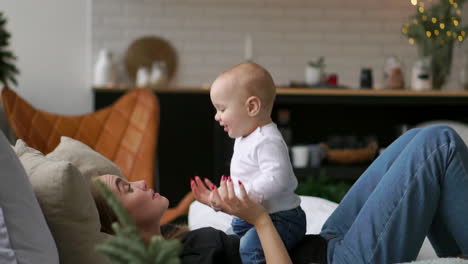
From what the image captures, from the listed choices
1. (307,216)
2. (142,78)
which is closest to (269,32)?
(142,78)

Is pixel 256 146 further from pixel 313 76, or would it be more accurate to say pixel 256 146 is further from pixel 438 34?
pixel 438 34

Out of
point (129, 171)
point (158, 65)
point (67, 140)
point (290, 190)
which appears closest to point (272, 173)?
point (290, 190)

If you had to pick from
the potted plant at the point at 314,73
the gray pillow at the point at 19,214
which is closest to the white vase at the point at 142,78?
the potted plant at the point at 314,73

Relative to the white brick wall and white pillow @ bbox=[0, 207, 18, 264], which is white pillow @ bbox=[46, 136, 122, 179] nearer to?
white pillow @ bbox=[0, 207, 18, 264]

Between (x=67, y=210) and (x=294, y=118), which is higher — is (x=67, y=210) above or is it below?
above

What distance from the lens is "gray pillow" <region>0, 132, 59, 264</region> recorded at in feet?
3.89

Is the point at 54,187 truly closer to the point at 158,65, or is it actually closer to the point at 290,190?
the point at 290,190

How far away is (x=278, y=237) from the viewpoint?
4.88 feet

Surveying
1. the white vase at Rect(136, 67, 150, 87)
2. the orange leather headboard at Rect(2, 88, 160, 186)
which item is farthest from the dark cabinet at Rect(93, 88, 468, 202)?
the orange leather headboard at Rect(2, 88, 160, 186)

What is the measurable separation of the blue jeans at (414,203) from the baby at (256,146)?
0.20 metres

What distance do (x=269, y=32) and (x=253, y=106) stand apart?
3979mm

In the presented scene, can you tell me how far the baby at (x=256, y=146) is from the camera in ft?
4.91

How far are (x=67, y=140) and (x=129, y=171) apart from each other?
3.72 feet

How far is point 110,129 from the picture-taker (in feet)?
11.3
